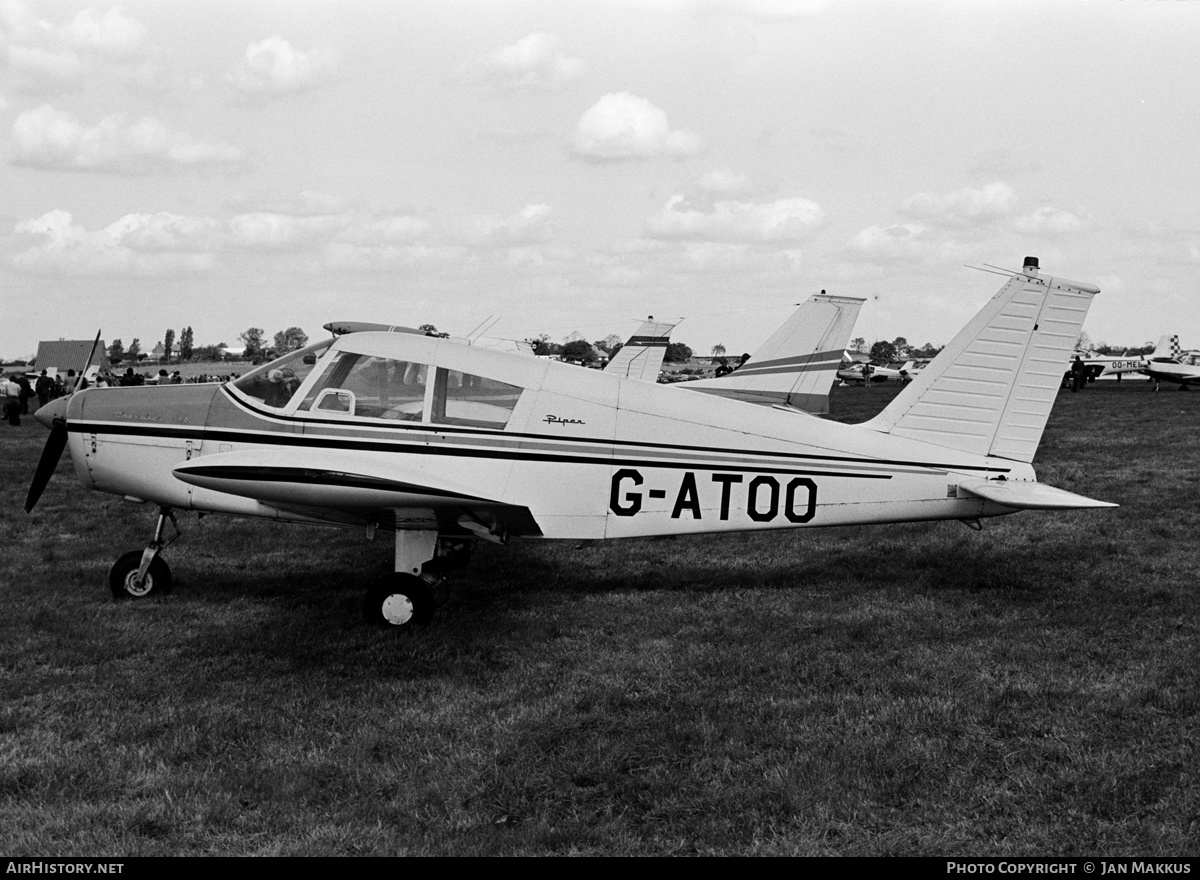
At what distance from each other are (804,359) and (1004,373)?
31.6 feet

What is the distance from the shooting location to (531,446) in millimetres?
7273

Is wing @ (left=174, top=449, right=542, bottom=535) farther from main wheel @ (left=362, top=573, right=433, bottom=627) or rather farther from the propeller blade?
the propeller blade

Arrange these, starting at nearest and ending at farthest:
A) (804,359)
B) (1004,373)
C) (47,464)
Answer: (1004,373) < (47,464) < (804,359)

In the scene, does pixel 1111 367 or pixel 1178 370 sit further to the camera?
pixel 1111 367

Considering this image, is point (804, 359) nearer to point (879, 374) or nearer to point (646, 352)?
point (646, 352)

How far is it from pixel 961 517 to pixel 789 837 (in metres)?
4.28

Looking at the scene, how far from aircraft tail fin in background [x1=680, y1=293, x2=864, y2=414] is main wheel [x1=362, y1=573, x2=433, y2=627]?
10562 millimetres

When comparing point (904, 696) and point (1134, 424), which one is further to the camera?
point (1134, 424)

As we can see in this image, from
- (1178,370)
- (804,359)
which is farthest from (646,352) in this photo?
(1178,370)

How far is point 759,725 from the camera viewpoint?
17.0ft

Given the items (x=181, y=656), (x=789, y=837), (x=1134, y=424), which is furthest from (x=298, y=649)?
(x=1134, y=424)

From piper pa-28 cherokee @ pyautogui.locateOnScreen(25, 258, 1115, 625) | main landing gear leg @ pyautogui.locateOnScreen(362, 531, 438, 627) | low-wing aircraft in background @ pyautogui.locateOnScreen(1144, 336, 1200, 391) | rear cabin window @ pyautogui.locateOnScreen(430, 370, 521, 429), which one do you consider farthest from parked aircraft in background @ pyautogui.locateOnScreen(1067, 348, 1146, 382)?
main landing gear leg @ pyautogui.locateOnScreen(362, 531, 438, 627)

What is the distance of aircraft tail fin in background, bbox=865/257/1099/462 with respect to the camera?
7.49 metres
